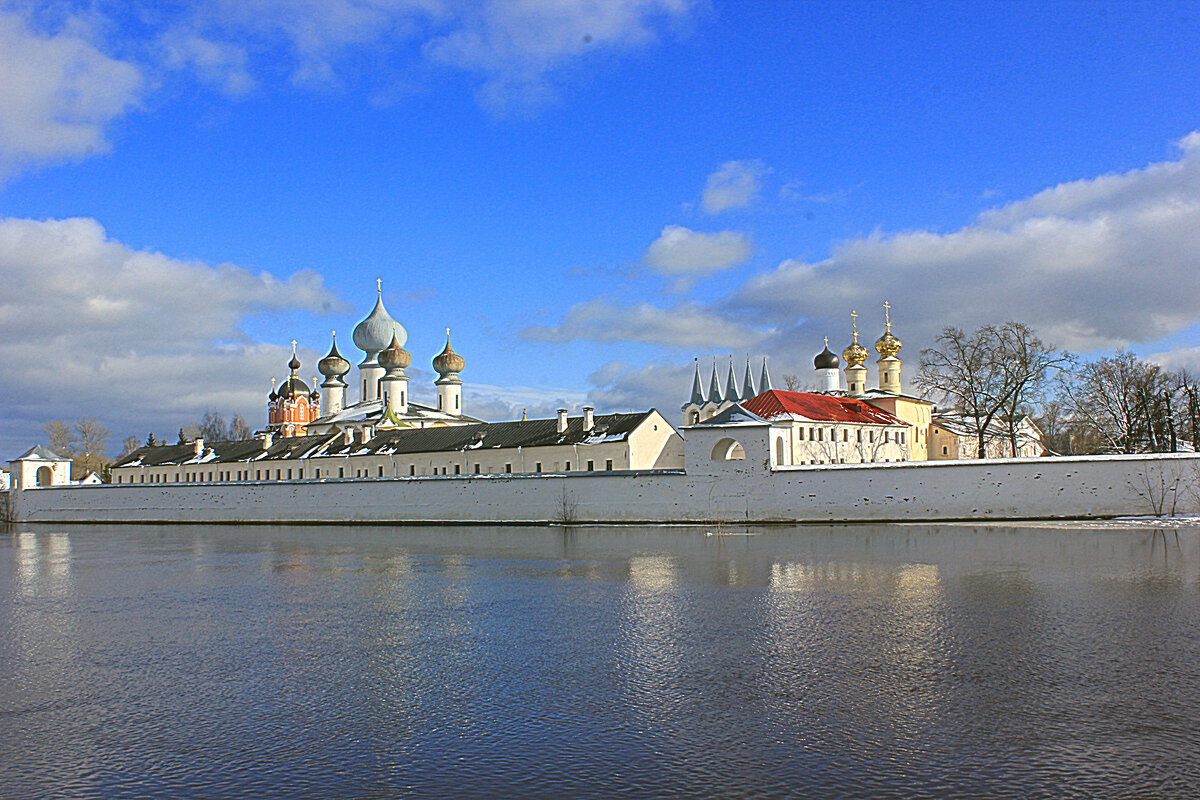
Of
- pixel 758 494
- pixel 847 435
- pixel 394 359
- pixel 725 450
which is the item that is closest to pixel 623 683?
pixel 758 494

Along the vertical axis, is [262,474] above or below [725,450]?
below

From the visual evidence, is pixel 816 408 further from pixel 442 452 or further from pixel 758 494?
pixel 442 452

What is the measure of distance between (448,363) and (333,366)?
343 inches

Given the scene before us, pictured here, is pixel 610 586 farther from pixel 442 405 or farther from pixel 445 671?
pixel 442 405

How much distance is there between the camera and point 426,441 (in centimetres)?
4012

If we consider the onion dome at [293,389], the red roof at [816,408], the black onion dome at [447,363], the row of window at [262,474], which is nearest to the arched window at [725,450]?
the red roof at [816,408]

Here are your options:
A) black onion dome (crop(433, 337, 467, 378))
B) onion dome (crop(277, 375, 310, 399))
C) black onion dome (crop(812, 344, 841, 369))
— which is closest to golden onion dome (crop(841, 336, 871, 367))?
black onion dome (crop(812, 344, 841, 369))

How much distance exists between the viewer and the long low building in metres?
34.5

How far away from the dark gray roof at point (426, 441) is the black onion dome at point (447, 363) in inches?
365

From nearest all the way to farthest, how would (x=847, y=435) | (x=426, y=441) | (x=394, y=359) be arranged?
1. (x=847, y=435)
2. (x=426, y=441)
3. (x=394, y=359)

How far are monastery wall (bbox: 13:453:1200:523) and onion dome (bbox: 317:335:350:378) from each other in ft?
55.8

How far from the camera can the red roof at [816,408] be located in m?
33.2

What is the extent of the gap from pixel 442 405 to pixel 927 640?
45.2 m

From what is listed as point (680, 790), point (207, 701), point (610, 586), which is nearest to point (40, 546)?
point (610, 586)
